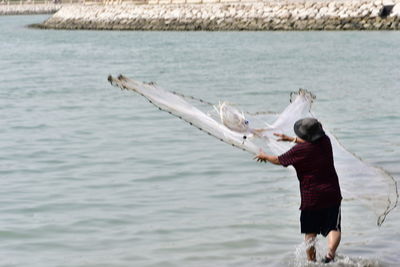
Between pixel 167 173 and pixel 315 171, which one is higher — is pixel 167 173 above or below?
above

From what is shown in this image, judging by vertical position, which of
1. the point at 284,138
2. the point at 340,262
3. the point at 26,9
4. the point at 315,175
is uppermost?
the point at 26,9

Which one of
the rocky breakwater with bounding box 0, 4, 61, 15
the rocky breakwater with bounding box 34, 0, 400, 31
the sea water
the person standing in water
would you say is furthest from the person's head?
the rocky breakwater with bounding box 0, 4, 61, 15

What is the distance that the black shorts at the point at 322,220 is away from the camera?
8.29m

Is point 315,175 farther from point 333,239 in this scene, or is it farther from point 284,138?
point 333,239

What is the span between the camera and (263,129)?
888 centimetres

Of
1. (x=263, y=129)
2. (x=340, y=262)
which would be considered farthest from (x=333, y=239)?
(x=263, y=129)

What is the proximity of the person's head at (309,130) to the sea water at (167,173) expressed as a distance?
1074 millimetres

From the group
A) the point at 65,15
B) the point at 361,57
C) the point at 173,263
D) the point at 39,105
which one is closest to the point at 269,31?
the point at 361,57

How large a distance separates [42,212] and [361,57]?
2929 centimetres

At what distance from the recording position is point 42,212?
40.0 ft

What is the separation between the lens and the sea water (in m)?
10.3

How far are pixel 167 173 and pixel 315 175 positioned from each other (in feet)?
22.5

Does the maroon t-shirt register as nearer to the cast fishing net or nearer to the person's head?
the person's head

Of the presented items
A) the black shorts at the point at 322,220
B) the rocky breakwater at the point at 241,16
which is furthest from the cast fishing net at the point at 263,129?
the rocky breakwater at the point at 241,16
